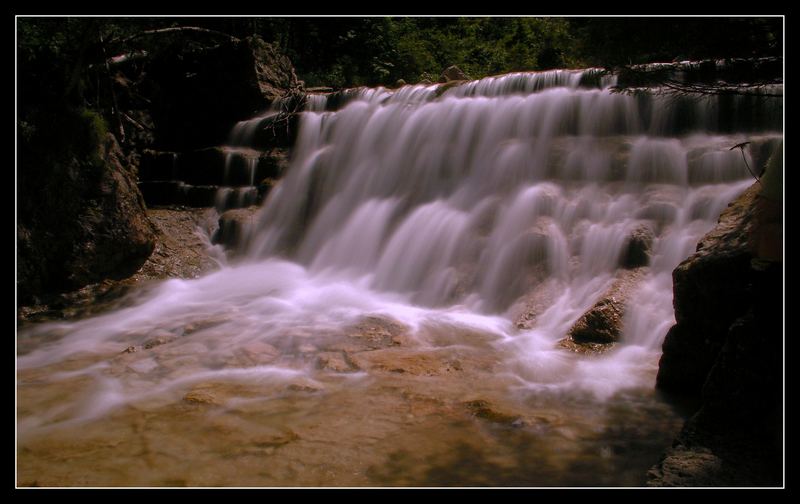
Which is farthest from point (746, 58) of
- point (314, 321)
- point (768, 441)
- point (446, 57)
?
point (446, 57)

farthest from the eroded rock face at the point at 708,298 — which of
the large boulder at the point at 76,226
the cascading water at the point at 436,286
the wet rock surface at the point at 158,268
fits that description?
the large boulder at the point at 76,226

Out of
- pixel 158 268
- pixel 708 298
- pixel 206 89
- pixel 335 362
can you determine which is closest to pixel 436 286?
pixel 335 362

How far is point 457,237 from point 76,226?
522 centimetres

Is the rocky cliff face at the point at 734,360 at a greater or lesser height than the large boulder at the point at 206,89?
lesser

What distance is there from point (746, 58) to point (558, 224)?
354 cm

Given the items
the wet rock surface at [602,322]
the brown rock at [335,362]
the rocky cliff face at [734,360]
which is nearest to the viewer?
the rocky cliff face at [734,360]

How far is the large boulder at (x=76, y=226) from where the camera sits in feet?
23.8

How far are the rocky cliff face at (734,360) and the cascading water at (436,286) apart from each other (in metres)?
0.50

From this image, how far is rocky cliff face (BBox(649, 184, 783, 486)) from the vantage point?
2607 mm

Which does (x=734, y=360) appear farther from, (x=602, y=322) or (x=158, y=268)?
(x=158, y=268)

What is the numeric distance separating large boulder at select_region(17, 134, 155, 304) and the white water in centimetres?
89

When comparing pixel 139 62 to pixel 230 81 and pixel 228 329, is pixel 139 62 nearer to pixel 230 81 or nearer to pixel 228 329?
pixel 230 81

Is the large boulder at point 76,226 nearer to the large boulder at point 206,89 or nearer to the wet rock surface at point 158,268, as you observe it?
the wet rock surface at point 158,268

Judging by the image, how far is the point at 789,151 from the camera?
2732mm
